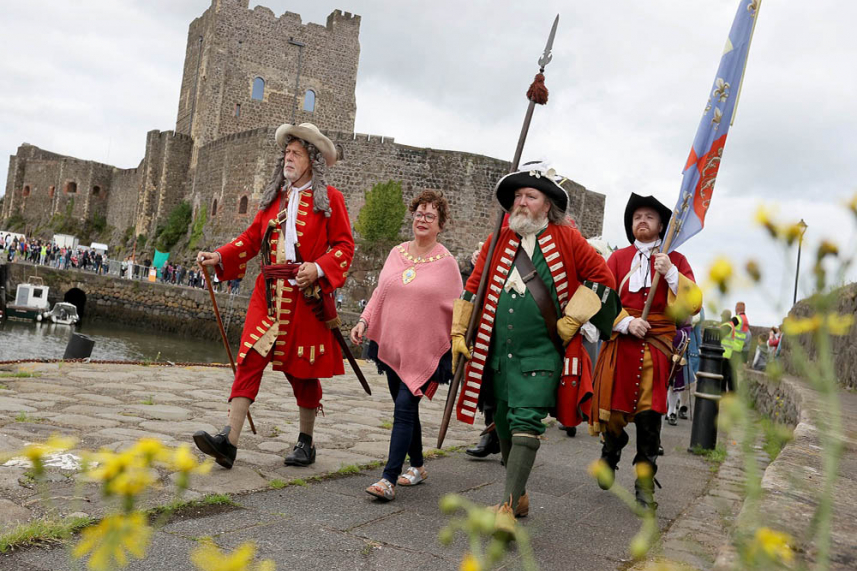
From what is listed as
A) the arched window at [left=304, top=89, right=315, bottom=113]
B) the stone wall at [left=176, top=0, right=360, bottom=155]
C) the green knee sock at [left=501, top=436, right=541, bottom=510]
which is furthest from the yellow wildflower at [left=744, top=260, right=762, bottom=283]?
the arched window at [left=304, top=89, right=315, bottom=113]

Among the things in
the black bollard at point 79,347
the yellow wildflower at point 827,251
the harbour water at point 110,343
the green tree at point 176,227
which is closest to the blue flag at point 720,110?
the yellow wildflower at point 827,251

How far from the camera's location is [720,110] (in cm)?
521

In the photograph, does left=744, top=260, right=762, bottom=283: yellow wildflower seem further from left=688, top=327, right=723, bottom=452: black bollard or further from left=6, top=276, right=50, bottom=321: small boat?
left=6, top=276, right=50, bottom=321: small boat

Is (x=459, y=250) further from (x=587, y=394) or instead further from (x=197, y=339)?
(x=587, y=394)

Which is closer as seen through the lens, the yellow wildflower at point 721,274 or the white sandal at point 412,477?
the yellow wildflower at point 721,274

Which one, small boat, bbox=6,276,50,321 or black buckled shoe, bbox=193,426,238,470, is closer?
black buckled shoe, bbox=193,426,238,470

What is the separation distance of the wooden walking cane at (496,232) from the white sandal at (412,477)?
29 cm

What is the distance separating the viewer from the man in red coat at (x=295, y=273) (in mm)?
4512

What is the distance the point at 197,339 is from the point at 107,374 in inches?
961

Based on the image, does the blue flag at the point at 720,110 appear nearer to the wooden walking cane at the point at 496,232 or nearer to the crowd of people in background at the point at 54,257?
the wooden walking cane at the point at 496,232

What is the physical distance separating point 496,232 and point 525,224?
0.77 ft

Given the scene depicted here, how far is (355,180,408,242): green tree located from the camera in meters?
32.2

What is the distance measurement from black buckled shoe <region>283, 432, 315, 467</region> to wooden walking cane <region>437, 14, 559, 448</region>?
0.81 metres

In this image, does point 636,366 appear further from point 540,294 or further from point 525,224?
point 525,224
